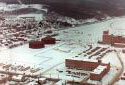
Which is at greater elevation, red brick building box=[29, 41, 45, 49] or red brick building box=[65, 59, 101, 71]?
red brick building box=[29, 41, 45, 49]

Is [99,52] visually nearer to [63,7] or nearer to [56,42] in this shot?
[56,42]

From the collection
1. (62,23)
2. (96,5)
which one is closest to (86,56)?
(62,23)

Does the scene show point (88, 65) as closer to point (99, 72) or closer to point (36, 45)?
point (99, 72)

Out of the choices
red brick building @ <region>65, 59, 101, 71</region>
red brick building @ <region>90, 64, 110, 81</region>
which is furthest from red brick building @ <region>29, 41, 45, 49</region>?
red brick building @ <region>90, 64, 110, 81</region>

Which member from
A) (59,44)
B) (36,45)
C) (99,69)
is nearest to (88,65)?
(99,69)

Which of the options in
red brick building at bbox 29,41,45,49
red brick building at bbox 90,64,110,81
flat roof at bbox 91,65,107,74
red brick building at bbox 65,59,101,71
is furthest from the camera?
red brick building at bbox 29,41,45,49

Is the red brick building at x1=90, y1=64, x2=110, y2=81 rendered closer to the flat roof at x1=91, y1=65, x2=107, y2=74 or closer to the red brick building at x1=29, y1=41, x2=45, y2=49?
the flat roof at x1=91, y1=65, x2=107, y2=74

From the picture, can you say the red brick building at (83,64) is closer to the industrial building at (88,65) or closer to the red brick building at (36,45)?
the industrial building at (88,65)

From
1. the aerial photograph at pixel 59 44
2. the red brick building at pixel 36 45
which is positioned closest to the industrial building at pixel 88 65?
the aerial photograph at pixel 59 44
